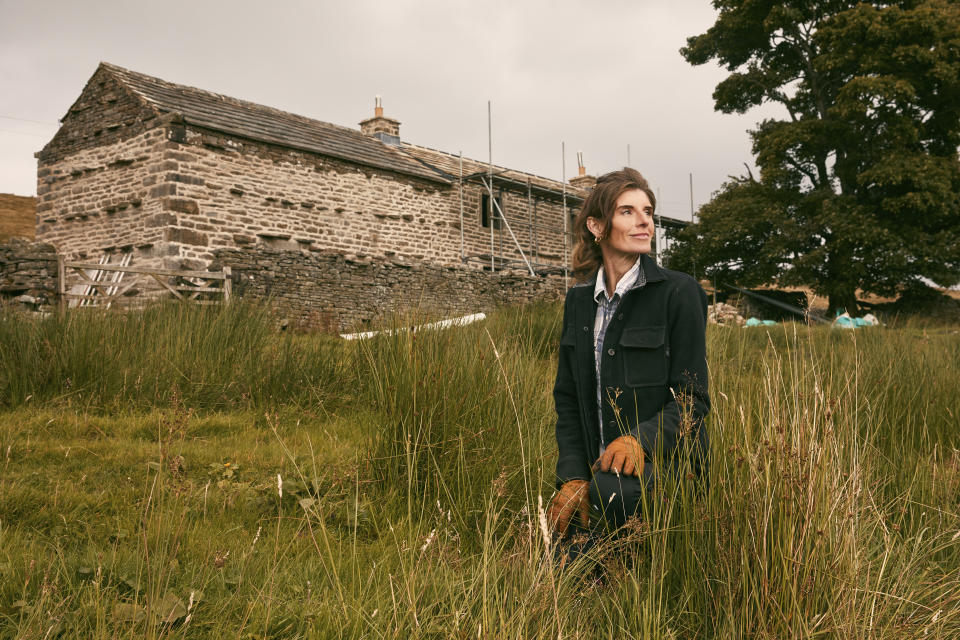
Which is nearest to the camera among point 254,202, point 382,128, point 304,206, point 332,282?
point 332,282

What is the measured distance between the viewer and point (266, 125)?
15.6 m

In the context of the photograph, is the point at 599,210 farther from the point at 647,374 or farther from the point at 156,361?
the point at 156,361

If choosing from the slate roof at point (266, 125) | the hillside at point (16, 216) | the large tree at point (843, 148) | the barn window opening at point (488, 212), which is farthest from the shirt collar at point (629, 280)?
the hillside at point (16, 216)

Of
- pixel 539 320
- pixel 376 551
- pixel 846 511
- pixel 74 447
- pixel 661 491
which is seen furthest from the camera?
pixel 539 320

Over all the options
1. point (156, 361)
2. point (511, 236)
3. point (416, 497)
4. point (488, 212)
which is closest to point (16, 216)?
point (488, 212)

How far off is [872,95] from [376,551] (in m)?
18.1

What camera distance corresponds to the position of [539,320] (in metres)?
7.05

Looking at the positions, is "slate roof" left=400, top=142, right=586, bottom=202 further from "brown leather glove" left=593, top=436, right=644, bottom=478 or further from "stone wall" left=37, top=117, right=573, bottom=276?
"brown leather glove" left=593, top=436, right=644, bottom=478

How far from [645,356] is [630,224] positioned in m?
0.48

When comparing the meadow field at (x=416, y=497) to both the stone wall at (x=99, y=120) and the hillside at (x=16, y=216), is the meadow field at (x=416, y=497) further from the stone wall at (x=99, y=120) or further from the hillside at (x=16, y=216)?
the hillside at (x=16, y=216)

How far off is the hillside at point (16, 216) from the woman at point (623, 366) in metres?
37.9

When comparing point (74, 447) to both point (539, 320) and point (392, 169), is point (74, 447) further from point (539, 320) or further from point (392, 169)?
point (392, 169)

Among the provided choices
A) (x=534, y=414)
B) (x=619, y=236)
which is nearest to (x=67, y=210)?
(x=534, y=414)

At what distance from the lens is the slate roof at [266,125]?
46.1 feet
